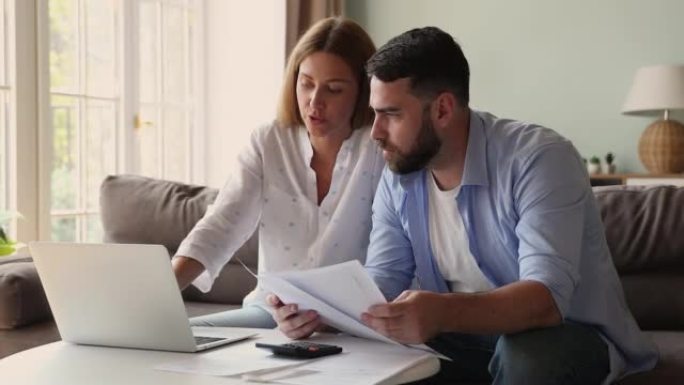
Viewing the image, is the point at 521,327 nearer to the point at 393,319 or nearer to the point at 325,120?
the point at 393,319

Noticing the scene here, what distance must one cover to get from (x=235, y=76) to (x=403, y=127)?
2917mm

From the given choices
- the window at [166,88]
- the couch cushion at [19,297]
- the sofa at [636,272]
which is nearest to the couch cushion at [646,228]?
the sofa at [636,272]

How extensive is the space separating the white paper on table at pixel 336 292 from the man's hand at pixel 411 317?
0.02 meters

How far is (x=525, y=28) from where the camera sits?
4.53 meters

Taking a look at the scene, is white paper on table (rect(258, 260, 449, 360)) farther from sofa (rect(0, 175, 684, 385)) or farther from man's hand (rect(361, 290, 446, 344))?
sofa (rect(0, 175, 684, 385))

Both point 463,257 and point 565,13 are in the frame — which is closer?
point 463,257

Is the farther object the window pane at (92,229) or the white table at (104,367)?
the window pane at (92,229)

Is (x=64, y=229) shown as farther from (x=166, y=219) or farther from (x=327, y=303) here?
(x=327, y=303)

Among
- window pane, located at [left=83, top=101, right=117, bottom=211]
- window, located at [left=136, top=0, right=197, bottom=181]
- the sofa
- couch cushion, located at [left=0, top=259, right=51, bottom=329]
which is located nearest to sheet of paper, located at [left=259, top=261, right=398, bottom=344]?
the sofa

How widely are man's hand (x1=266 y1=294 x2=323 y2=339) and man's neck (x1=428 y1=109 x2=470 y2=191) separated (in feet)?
1.20

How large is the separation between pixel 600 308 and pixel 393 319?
406mm

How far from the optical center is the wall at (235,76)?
14.3 ft

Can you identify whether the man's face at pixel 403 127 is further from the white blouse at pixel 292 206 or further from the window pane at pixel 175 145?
the window pane at pixel 175 145

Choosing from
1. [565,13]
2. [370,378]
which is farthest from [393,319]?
[565,13]
